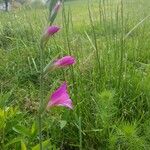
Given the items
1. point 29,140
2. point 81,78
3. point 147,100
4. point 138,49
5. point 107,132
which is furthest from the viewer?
point 138,49

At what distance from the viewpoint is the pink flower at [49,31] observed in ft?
3.59

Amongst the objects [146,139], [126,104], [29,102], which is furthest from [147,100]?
[29,102]

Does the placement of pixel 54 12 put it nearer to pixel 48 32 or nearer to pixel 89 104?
pixel 48 32

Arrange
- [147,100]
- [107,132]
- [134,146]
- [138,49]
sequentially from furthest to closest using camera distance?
[138,49]
[147,100]
[107,132]
[134,146]

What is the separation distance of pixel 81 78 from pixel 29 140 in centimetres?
71

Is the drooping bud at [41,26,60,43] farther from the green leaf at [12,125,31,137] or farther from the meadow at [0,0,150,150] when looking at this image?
the green leaf at [12,125,31,137]

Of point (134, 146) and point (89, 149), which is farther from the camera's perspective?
point (89, 149)

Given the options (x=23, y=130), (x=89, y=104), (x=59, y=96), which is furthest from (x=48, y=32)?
(x=89, y=104)

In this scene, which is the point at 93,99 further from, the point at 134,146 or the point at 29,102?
the point at 29,102

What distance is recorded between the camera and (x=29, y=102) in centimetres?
241

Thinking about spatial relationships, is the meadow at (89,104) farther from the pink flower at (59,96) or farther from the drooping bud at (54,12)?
the drooping bud at (54,12)

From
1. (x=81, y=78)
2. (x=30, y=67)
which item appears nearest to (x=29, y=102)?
(x=81, y=78)

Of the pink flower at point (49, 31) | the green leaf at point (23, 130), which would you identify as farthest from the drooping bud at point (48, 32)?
the green leaf at point (23, 130)

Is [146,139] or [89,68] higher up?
[89,68]
